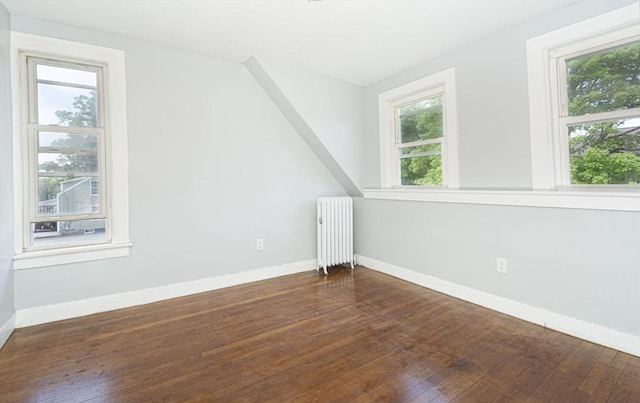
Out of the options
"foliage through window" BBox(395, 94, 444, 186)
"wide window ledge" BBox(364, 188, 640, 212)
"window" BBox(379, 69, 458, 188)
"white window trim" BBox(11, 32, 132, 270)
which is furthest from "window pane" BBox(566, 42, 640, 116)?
"white window trim" BBox(11, 32, 132, 270)

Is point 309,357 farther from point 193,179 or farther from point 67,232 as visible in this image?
point 67,232

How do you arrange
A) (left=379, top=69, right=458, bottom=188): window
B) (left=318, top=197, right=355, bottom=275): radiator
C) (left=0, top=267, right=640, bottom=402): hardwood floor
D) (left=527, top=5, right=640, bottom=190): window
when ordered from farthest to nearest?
(left=318, top=197, right=355, bottom=275): radiator → (left=379, top=69, right=458, bottom=188): window → (left=527, top=5, right=640, bottom=190): window → (left=0, top=267, right=640, bottom=402): hardwood floor

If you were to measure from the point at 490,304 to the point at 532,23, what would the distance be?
7.58 feet

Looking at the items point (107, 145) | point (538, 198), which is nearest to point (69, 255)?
point (107, 145)

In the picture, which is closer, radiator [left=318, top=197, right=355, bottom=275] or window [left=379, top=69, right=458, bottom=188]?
window [left=379, top=69, right=458, bottom=188]

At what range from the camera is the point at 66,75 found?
8.06 ft

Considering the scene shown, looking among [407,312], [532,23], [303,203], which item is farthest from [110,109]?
[532,23]

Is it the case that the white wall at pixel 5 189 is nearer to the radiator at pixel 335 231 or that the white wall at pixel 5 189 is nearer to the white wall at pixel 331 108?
the white wall at pixel 331 108

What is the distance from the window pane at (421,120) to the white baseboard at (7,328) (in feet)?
12.8

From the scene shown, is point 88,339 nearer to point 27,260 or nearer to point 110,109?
point 27,260

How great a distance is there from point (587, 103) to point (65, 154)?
4127mm

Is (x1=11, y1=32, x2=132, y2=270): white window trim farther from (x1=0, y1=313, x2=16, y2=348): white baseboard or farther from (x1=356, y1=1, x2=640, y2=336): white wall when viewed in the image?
(x1=356, y1=1, x2=640, y2=336): white wall

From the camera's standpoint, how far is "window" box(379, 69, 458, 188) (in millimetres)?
2869

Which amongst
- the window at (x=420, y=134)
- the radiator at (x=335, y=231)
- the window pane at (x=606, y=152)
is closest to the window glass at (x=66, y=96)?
the radiator at (x=335, y=231)
